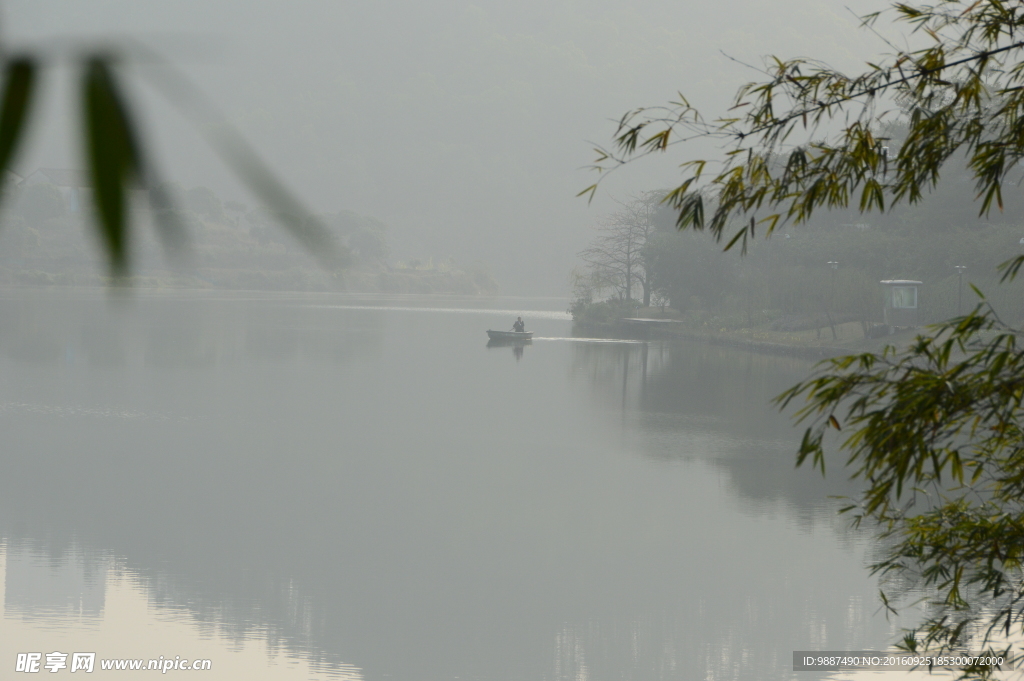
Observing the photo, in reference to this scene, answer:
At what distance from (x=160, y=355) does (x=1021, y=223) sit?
118 feet

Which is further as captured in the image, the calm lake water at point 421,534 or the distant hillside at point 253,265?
the distant hillside at point 253,265

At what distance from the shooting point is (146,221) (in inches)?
36.0

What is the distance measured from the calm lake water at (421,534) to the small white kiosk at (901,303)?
1079 centimetres

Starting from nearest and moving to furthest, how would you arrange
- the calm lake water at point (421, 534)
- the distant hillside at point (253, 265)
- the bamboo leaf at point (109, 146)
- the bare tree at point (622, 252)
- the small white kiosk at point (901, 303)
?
the bamboo leaf at point (109, 146) < the calm lake water at point (421, 534) < the small white kiosk at point (901, 303) < the bare tree at point (622, 252) < the distant hillside at point (253, 265)

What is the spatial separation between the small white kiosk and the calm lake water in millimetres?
10787

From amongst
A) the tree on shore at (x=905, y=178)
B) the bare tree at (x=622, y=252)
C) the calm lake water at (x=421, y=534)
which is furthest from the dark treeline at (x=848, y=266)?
the tree on shore at (x=905, y=178)

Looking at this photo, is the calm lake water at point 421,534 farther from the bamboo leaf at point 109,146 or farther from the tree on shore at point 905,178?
the bamboo leaf at point 109,146

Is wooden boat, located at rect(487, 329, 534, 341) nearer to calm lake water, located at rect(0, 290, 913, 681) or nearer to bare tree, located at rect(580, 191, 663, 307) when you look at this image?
bare tree, located at rect(580, 191, 663, 307)

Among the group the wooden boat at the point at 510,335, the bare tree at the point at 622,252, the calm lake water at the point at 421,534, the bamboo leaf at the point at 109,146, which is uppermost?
the bare tree at the point at 622,252

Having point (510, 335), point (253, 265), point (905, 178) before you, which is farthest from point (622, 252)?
point (253, 265)

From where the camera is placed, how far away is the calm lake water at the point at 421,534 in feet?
36.9

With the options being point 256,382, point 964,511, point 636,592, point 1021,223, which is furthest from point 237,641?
point 1021,223

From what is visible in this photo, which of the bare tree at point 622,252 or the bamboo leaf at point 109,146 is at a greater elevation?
the bare tree at point 622,252

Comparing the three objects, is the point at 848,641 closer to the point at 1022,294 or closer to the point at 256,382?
the point at 256,382
